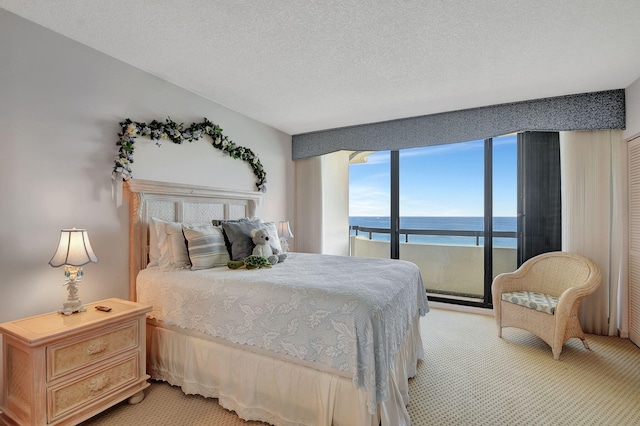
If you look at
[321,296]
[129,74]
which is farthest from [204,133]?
[321,296]

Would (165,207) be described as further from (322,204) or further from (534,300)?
(534,300)

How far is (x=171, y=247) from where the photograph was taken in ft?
7.97

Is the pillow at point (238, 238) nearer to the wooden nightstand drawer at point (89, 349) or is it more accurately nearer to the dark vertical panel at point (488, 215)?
the wooden nightstand drawer at point (89, 349)

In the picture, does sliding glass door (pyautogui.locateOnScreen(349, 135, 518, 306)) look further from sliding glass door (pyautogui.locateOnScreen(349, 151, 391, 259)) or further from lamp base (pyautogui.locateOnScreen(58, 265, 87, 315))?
lamp base (pyautogui.locateOnScreen(58, 265, 87, 315))

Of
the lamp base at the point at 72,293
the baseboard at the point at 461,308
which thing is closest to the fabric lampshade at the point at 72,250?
the lamp base at the point at 72,293

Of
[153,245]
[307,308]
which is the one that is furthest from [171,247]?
[307,308]

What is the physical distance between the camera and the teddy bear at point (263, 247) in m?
2.62

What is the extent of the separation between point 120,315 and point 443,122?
385cm

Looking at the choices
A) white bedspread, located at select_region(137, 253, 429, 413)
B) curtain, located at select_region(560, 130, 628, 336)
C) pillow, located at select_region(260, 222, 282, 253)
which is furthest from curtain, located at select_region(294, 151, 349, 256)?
curtain, located at select_region(560, 130, 628, 336)

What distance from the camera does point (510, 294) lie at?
3025mm

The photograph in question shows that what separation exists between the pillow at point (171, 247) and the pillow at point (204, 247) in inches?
2.3

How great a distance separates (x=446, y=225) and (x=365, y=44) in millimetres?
2874

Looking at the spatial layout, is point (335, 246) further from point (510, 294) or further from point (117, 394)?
point (117, 394)

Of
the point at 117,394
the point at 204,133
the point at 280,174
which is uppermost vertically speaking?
the point at 204,133
